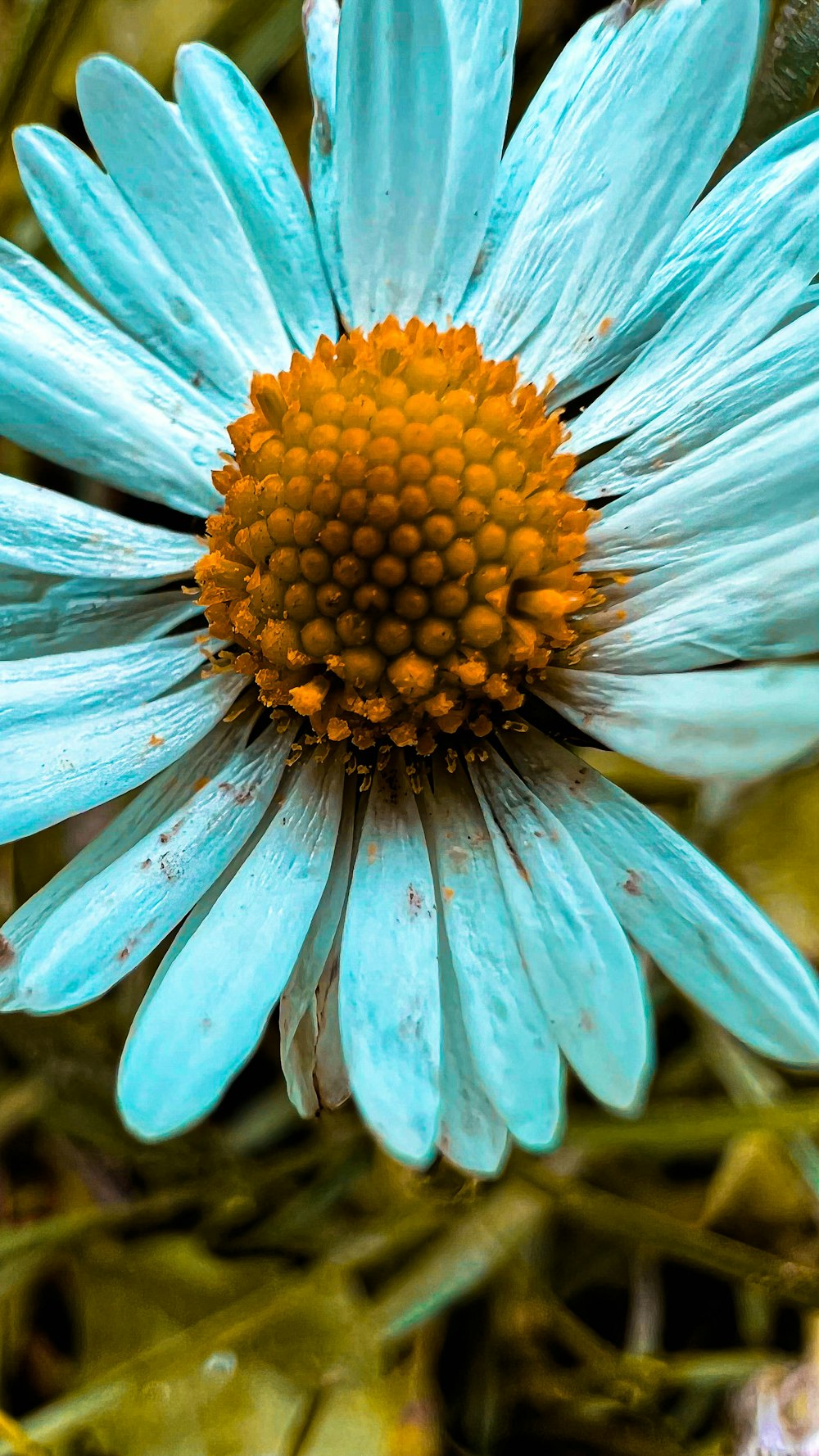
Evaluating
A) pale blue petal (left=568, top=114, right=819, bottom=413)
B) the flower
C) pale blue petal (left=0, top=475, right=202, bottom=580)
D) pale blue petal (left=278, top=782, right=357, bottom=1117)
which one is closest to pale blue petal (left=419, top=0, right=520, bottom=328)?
the flower

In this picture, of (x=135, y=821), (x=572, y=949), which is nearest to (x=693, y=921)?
(x=572, y=949)

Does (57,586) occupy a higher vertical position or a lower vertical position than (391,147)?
lower

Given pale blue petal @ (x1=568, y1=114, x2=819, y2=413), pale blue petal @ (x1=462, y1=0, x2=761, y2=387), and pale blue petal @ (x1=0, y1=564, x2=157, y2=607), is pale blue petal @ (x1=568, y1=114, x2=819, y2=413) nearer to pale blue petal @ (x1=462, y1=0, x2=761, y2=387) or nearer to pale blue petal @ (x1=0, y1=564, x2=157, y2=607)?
pale blue petal @ (x1=462, y1=0, x2=761, y2=387)

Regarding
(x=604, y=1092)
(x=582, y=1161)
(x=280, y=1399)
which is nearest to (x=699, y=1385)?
(x=582, y=1161)

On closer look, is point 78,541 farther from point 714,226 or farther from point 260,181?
point 714,226

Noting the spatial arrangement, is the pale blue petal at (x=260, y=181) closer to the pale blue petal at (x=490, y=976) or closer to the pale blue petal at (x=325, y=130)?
the pale blue petal at (x=325, y=130)

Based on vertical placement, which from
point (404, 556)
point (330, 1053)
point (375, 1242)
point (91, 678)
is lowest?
point (375, 1242)
